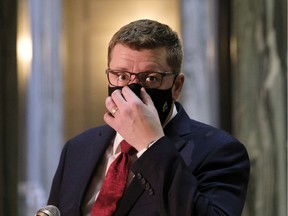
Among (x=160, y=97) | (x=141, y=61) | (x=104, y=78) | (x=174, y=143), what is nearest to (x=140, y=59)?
(x=141, y=61)

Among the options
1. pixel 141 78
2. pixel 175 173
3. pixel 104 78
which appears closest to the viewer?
pixel 175 173

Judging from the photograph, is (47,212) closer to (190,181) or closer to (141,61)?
(190,181)

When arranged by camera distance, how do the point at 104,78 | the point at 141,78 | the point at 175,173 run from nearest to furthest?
the point at 175,173, the point at 141,78, the point at 104,78

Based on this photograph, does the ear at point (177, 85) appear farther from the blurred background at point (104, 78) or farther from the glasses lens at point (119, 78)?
the blurred background at point (104, 78)

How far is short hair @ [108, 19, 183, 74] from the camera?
1.54 meters

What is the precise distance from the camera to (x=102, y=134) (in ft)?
5.91

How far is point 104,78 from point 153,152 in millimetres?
1637

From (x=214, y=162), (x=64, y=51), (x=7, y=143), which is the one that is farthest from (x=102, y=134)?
(x=64, y=51)

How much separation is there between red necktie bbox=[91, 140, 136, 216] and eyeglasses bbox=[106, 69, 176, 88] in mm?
194

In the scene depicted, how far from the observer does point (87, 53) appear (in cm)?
299

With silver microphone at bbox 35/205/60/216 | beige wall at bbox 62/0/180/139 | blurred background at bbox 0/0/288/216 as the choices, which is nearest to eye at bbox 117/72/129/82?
silver microphone at bbox 35/205/60/216

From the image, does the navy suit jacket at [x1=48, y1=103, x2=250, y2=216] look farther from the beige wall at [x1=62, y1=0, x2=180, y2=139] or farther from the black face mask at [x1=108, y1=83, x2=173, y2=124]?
the beige wall at [x1=62, y1=0, x2=180, y2=139]

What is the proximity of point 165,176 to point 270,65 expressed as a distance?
1.36 metres

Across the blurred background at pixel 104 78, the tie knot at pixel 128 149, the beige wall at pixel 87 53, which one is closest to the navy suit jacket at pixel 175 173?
the tie knot at pixel 128 149
